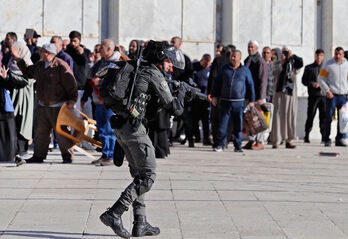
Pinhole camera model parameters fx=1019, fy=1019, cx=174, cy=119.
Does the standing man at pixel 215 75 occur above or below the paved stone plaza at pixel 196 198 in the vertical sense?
above

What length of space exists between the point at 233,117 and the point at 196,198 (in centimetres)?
→ 705

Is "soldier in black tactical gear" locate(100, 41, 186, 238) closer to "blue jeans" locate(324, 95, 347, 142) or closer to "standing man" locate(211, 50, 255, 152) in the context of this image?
"standing man" locate(211, 50, 255, 152)

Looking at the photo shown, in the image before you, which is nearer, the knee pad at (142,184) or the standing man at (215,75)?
the knee pad at (142,184)

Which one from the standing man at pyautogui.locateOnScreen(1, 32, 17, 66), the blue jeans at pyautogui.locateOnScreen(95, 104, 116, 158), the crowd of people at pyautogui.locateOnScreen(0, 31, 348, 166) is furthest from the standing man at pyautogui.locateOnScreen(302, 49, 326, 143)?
the blue jeans at pyautogui.locateOnScreen(95, 104, 116, 158)

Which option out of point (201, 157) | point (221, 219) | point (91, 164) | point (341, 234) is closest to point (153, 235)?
point (221, 219)

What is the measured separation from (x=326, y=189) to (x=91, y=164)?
4162 mm

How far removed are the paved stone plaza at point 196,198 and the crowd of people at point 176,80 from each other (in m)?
0.60

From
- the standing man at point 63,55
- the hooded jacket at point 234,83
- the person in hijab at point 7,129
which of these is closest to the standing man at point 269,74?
the hooded jacket at point 234,83

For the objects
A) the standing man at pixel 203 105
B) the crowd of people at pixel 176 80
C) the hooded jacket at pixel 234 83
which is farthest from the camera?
the standing man at pixel 203 105

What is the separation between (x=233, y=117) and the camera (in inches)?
736

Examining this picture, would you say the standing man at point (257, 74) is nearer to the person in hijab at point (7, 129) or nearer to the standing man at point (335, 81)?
the standing man at point (335, 81)

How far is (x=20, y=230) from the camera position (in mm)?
9516

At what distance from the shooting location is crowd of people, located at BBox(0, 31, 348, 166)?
15422 mm

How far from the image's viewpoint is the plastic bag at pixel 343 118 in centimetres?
2061
